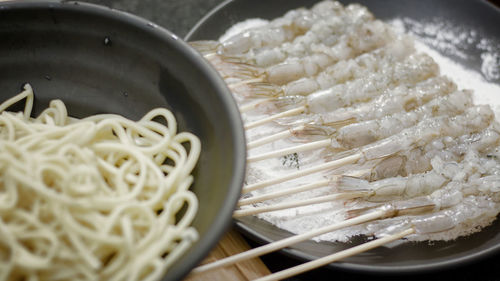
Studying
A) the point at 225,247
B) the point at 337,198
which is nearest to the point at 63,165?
the point at 225,247

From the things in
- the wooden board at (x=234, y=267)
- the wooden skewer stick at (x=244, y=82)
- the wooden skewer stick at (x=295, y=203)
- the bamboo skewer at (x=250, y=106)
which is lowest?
the wooden board at (x=234, y=267)

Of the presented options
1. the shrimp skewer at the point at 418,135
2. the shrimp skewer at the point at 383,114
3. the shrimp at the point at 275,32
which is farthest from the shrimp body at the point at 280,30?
the shrimp skewer at the point at 418,135

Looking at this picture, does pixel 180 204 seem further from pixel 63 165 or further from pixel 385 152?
pixel 385 152

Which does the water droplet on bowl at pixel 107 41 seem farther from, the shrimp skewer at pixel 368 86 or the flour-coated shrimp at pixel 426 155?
the flour-coated shrimp at pixel 426 155

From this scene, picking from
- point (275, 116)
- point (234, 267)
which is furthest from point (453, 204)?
point (234, 267)

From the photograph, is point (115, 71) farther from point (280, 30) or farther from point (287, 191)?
point (280, 30)

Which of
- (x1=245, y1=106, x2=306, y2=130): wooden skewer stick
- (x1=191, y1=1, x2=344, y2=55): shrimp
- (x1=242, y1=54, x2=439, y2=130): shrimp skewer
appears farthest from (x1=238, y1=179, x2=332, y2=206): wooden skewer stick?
(x1=191, y1=1, x2=344, y2=55): shrimp

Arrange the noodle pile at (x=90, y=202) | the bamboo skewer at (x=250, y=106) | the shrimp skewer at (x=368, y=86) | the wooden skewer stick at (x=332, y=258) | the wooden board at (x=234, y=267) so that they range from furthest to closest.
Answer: the shrimp skewer at (x=368, y=86) → the bamboo skewer at (x=250, y=106) → the wooden board at (x=234, y=267) → the wooden skewer stick at (x=332, y=258) → the noodle pile at (x=90, y=202)
